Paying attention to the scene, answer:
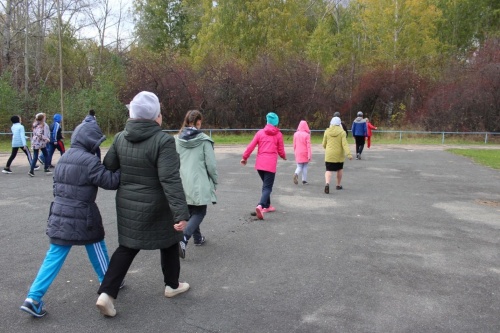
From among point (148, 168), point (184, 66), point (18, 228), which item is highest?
point (184, 66)

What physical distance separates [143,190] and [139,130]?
506mm

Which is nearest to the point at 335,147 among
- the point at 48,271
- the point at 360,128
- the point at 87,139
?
the point at 360,128

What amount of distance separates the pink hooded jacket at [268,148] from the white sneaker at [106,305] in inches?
159

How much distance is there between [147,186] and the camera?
3803mm

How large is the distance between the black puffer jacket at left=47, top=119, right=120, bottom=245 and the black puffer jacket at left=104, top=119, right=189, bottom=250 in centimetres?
13

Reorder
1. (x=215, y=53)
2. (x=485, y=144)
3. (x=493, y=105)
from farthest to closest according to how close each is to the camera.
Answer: (x=215, y=53), (x=493, y=105), (x=485, y=144)

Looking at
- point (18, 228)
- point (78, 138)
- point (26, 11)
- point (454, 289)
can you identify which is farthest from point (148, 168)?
point (26, 11)

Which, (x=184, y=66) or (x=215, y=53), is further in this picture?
(x=215, y=53)

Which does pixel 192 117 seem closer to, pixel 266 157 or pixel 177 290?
pixel 177 290

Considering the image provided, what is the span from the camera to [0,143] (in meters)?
22.2

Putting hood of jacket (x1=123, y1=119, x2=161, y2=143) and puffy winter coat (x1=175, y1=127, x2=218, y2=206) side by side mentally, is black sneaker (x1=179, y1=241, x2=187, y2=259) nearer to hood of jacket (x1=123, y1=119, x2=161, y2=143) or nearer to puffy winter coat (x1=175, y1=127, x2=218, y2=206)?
puffy winter coat (x1=175, y1=127, x2=218, y2=206)

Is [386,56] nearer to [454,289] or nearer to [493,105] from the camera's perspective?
[493,105]

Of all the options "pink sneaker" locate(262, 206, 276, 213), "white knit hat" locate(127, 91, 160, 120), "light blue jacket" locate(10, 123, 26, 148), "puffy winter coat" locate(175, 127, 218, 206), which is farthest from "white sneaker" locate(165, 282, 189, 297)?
"light blue jacket" locate(10, 123, 26, 148)

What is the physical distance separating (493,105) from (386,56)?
A: 37.8ft
